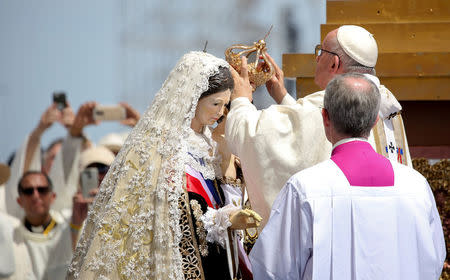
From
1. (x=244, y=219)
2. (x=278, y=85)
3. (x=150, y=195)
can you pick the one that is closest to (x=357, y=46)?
(x=278, y=85)

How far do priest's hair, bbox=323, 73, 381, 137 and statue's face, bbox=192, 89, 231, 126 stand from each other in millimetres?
840

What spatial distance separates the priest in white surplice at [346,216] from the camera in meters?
2.85

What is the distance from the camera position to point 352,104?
9.42 ft

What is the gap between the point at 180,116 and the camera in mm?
3555

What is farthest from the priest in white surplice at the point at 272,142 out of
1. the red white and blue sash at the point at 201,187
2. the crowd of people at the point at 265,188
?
the red white and blue sash at the point at 201,187

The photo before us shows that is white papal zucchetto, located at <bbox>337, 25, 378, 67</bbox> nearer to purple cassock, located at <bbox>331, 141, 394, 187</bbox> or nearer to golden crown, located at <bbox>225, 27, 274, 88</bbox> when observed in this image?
golden crown, located at <bbox>225, 27, 274, 88</bbox>

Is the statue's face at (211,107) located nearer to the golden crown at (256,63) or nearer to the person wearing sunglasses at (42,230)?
the golden crown at (256,63)

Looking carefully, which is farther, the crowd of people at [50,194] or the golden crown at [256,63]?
the crowd of people at [50,194]

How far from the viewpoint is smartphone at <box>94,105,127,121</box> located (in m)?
5.65

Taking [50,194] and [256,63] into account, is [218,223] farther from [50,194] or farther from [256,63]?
[50,194]

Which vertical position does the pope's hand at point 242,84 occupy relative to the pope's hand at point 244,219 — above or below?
above

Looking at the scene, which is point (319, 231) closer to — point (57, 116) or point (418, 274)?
point (418, 274)

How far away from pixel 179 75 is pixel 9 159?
2684 millimetres

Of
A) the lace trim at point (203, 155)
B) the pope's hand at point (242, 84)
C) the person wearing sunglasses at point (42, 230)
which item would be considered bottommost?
the person wearing sunglasses at point (42, 230)
